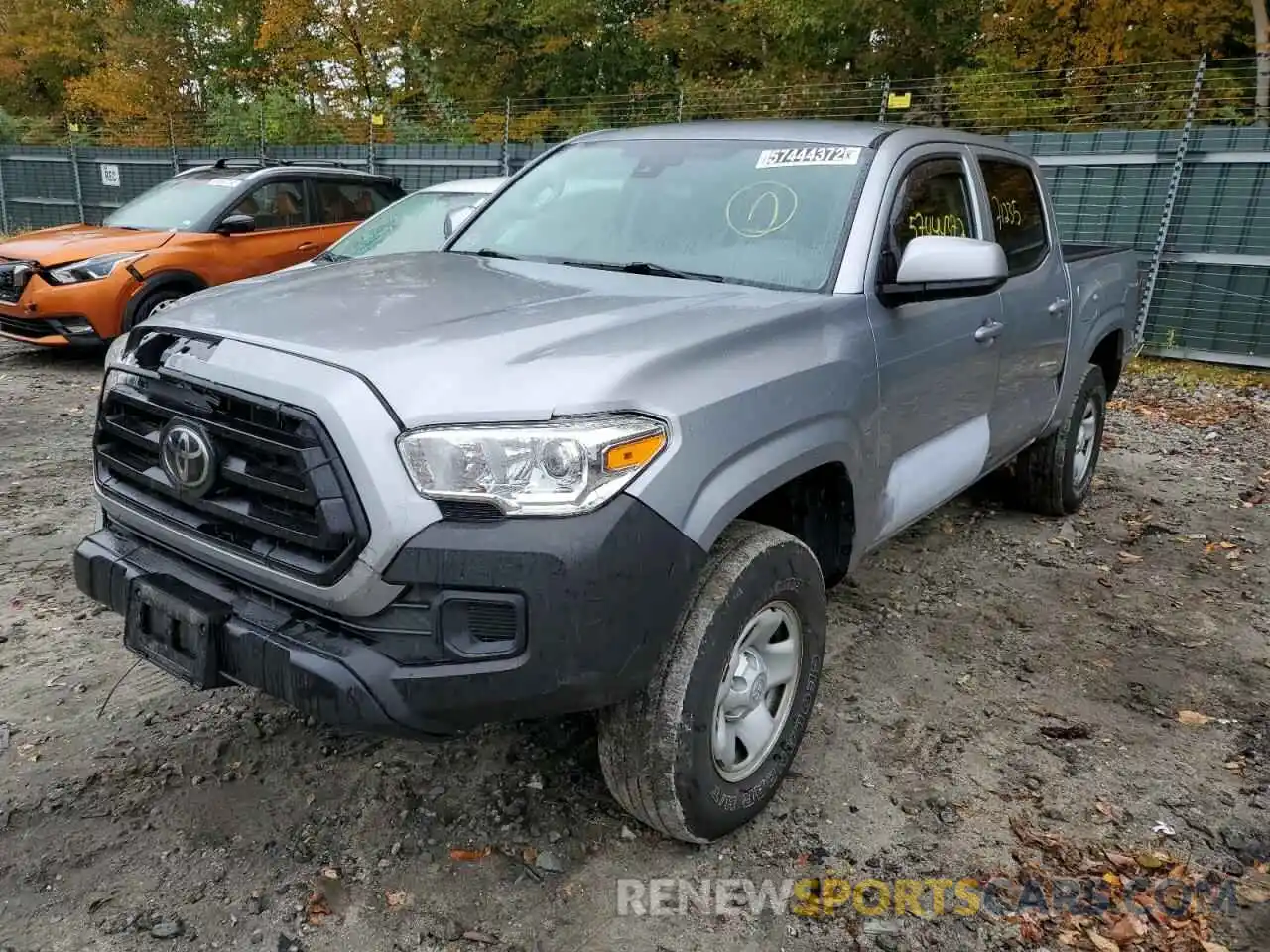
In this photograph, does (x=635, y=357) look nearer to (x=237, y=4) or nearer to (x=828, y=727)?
(x=828, y=727)

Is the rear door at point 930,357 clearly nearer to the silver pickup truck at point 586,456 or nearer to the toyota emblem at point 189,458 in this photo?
the silver pickup truck at point 586,456

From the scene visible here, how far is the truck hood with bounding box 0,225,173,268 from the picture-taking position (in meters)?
7.73

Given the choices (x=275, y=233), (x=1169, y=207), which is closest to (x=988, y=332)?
(x=275, y=233)

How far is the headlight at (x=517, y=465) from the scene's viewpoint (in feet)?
6.57

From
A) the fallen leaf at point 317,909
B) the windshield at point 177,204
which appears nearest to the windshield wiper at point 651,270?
the fallen leaf at point 317,909

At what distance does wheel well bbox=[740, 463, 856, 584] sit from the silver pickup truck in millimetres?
11

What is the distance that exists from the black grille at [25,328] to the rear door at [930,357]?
7.15 meters

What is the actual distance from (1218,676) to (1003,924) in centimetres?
187

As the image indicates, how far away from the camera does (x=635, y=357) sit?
2209 millimetres

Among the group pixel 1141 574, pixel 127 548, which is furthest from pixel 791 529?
pixel 1141 574

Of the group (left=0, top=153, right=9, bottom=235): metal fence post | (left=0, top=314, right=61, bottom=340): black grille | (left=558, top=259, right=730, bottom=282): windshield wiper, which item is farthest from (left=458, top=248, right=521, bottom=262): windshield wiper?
(left=0, top=153, right=9, bottom=235): metal fence post

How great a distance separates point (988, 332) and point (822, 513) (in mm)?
1188

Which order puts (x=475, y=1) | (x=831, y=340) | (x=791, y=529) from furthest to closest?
(x=475, y=1) < (x=791, y=529) < (x=831, y=340)

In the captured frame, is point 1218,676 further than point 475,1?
No
